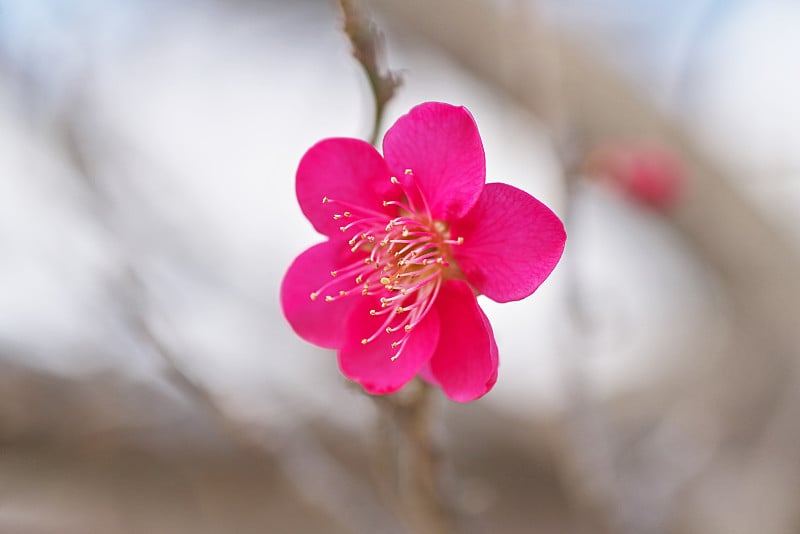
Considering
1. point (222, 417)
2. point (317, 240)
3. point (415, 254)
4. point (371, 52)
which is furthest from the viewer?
point (317, 240)

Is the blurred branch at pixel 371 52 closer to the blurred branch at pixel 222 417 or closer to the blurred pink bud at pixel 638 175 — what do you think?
the blurred branch at pixel 222 417

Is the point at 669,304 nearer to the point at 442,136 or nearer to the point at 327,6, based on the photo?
the point at 327,6

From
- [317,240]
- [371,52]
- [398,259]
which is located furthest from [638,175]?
[371,52]

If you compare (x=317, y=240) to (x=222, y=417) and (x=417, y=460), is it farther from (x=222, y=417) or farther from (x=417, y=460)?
(x=417, y=460)

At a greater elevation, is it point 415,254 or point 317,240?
point 317,240

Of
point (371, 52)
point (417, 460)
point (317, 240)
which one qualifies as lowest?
point (417, 460)

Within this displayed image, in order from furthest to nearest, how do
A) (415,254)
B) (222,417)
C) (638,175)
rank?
(638,175) < (222,417) < (415,254)

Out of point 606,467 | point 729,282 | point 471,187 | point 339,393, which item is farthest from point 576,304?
point 729,282
